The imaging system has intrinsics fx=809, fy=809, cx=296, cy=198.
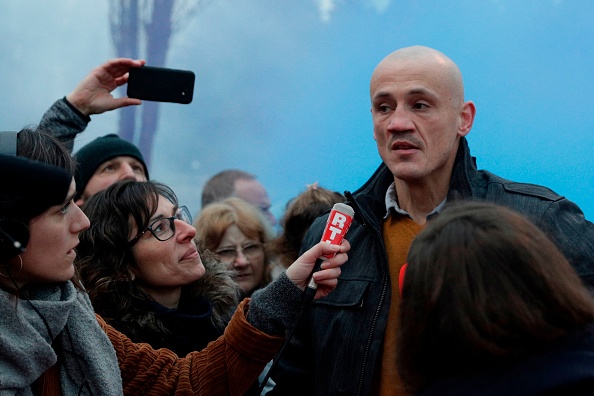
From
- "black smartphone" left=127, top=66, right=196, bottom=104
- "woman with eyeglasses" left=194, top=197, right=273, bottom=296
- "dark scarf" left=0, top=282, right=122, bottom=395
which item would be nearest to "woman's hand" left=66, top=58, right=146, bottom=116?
"black smartphone" left=127, top=66, right=196, bottom=104

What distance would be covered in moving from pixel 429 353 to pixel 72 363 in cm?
105

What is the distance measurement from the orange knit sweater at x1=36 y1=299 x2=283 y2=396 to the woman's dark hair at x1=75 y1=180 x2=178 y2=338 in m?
0.30

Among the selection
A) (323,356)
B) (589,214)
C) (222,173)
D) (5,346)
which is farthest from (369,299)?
(222,173)

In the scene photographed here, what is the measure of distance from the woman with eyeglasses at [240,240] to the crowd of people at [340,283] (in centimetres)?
76

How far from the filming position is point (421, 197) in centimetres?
250

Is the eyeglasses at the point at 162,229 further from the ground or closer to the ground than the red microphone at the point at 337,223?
closer to the ground

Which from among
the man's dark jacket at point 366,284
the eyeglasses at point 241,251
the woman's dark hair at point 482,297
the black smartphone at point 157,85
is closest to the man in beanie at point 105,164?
the eyeglasses at point 241,251

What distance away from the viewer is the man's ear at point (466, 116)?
255cm

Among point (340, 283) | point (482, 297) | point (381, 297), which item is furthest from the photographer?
point (340, 283)

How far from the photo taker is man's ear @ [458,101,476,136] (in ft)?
8.36

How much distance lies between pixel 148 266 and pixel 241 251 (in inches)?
43.6

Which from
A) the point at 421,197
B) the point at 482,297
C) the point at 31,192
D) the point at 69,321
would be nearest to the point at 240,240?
the point at 421,197

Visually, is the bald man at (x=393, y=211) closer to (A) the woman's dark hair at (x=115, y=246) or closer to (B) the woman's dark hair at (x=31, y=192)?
(A) the woman's dark hair at (x=115, y=246)

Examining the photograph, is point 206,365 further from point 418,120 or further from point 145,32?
point 145,32
